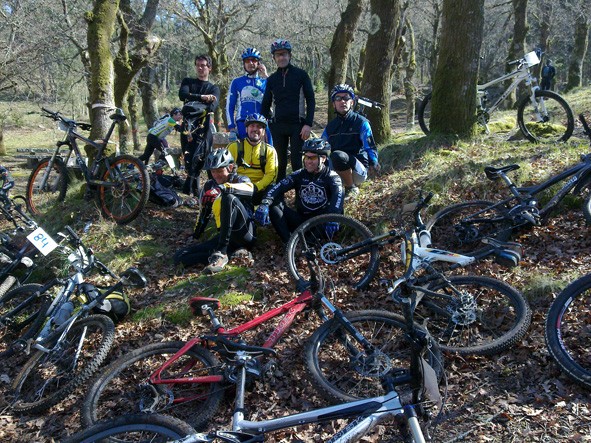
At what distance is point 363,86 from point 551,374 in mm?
6382

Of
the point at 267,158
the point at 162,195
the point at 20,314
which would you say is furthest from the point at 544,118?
the point at 20,314

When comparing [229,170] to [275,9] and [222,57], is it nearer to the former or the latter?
[222,57]

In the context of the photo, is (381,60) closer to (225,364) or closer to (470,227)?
(470,227)

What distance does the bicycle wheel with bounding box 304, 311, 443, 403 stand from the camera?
374 cm

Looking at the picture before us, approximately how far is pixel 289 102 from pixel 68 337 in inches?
165

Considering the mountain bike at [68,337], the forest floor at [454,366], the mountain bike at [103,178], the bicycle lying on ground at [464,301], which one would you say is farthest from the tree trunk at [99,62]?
the bicycle lying on ground at [464,301]

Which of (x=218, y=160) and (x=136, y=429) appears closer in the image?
(x=136, y=429)

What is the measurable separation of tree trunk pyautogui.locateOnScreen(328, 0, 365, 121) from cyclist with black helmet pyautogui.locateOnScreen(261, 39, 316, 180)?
2.69 metres

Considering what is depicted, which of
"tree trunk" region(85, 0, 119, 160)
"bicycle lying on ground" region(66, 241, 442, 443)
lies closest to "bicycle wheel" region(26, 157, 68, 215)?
"tree trunk" region(85, 0, 119, 160)

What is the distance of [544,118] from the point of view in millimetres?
7719

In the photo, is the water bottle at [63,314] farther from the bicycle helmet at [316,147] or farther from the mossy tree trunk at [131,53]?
the mossy tree trunk at [131,53]

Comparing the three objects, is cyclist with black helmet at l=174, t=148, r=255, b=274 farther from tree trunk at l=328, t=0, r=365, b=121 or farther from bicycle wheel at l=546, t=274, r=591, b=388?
tree trunk at l=328, t=0, r=365, b=121

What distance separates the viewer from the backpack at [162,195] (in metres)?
7.65

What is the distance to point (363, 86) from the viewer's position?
8.84m
